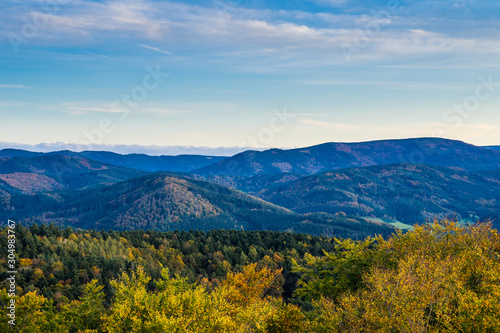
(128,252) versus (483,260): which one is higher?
(483,260)

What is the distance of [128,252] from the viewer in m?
180

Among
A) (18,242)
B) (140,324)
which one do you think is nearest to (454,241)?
(140,324)

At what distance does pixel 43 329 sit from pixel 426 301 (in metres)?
58.3

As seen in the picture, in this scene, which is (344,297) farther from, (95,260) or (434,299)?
(95,260)

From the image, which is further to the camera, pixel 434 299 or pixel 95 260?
pixel 95 260

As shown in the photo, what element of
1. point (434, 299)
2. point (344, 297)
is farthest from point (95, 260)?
point (434, 299)

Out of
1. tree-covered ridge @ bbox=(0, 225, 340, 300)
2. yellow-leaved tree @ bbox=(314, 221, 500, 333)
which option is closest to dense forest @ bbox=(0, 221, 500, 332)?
yellow-leaved tree @ bbox=(314, 221, 500, 333)

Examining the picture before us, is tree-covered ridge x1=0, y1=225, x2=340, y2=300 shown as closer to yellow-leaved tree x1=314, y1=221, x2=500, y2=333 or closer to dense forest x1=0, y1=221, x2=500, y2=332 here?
dense forest x1=0, y1=221, x2=500, y2=332

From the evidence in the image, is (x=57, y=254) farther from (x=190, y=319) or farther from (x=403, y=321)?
(x=403, y=321)

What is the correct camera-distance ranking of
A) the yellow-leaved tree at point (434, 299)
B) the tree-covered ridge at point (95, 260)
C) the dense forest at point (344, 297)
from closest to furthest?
the yellow-leaved tree at point (434, 299) < the dense forest at point (344, 297) < the tree-covered ridge at point (95, 260)

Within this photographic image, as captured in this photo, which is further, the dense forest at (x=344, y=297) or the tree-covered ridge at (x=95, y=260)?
the tree-covered ridge at (x=95, y=260)

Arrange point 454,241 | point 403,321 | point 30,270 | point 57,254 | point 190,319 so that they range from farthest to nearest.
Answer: point 57,254 < point 30,270 < point 454,241 < point 190,319 < point 403,321

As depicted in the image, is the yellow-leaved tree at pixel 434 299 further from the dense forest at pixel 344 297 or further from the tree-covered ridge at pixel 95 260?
the tree-covered ridge at pixel 95 260

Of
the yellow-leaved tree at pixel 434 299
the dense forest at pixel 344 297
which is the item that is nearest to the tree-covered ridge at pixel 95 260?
the dense forest at pixel 344 297
